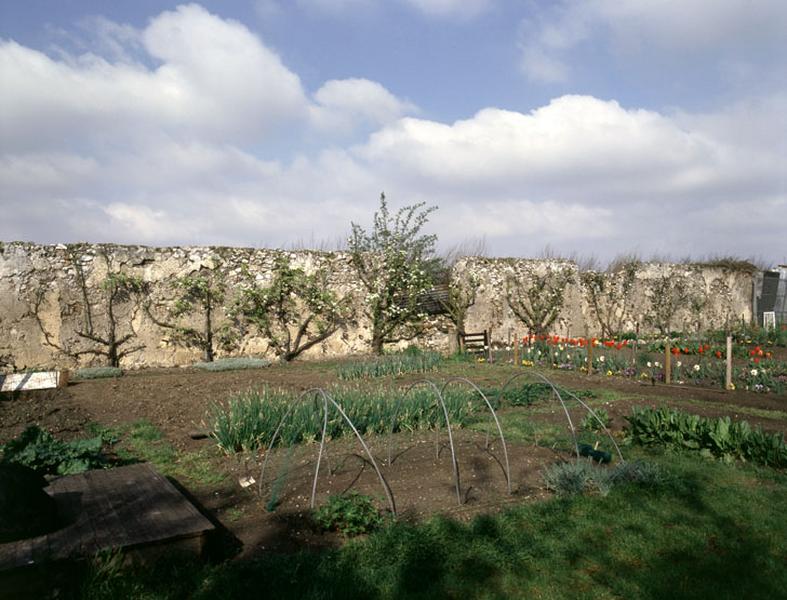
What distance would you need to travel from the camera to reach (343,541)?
12.2ft

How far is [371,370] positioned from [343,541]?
6.91m

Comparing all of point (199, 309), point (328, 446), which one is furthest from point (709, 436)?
point (199, 309)

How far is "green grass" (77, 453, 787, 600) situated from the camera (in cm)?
308

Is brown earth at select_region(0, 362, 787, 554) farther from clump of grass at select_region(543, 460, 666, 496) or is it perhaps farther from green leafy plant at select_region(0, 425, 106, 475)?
green leafy plant at select_region(0, 425, 106, 475)

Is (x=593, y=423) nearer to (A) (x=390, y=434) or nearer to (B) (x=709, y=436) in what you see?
(B) (x=709, y=436)

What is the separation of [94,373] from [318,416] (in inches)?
268

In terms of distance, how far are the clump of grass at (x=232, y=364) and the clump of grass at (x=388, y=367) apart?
7.90ft

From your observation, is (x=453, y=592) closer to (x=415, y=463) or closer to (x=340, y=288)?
(x=415, y=463)

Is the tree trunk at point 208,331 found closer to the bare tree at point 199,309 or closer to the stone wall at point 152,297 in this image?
the bare tree at point 199,309

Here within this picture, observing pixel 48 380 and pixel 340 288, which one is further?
pixel 340 288

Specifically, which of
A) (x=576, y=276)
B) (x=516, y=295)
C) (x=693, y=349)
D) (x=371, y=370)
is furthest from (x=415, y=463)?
(x=576, y=276)

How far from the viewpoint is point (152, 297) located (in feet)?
42.0

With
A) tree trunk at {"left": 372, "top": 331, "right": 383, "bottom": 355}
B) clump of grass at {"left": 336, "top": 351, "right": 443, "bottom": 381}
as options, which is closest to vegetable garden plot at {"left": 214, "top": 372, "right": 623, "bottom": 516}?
clump of grass at {"left": 336, "top": 351, "right": 443, "bottom": 381}

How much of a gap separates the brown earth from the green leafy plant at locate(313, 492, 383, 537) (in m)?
0.08
